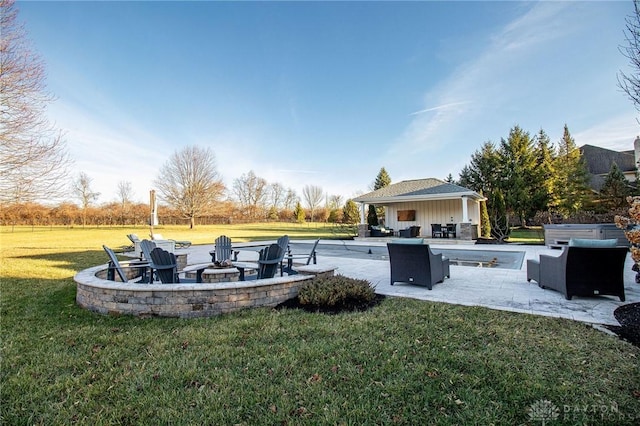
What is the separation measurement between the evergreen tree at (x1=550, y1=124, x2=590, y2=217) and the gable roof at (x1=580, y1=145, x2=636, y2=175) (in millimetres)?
4533

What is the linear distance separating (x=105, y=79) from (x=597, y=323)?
49.1 ft

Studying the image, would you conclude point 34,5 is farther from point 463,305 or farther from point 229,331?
point 463,305

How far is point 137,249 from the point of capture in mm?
11062

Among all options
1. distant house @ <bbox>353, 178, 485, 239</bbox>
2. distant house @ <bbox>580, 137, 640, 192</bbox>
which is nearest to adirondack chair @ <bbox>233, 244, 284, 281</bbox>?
distant house @ <bbox>353, 178, 485, 239</bbox>

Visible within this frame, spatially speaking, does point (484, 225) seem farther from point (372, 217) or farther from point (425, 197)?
point (372, 217)

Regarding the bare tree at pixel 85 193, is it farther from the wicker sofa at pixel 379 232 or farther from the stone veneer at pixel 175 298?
the stone veneer at pixel 175 298

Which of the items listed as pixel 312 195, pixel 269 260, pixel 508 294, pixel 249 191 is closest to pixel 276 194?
pixel 249 191

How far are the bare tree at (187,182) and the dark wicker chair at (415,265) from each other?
32.8 metres

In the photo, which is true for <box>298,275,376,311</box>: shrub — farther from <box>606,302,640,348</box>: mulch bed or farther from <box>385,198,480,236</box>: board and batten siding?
<box>385,198,480,236</box>: board and batten siding

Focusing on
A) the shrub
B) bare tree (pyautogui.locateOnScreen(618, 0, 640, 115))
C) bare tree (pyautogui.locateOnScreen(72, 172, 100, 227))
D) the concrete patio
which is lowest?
the concrete patio

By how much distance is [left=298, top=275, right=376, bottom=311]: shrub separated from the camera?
4531 millimetres

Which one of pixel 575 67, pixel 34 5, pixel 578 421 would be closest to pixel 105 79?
pixel 34 5

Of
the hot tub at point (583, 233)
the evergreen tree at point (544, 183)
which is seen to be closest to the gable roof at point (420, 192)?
the hot tub at point (583, 233)

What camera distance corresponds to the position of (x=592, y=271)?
449cm
